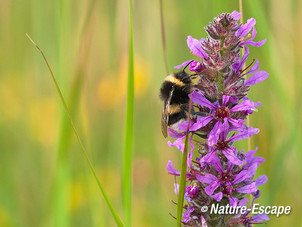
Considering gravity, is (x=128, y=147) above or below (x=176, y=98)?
below

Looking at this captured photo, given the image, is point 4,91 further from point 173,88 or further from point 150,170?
point 173,88

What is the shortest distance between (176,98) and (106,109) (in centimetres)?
227

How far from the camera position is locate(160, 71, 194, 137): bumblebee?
2016 millimetres

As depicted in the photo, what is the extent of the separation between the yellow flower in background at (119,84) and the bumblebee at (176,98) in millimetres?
1406

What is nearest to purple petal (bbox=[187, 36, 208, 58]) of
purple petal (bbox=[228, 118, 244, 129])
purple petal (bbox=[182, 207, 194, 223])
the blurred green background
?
purple petal (bbox=[228, 118, 244, 129])

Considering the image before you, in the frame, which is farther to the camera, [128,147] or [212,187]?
[128,147]

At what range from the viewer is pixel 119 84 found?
3.83 metres

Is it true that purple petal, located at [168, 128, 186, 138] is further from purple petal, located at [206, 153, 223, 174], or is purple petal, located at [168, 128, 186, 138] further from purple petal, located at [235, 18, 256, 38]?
purple petal, located at [235, 18, 256, 38]

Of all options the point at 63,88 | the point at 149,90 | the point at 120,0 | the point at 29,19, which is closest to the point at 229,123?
the point at 63,88

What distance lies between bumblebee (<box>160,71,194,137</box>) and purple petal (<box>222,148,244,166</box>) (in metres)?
0.40

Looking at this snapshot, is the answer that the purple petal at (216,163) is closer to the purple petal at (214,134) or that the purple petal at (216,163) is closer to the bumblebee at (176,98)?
the purple petal at (214,134)

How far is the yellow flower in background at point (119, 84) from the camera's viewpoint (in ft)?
12.2

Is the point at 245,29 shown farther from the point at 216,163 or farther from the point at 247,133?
the point at 216,163

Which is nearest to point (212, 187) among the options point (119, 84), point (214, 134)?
point (214, 134)
